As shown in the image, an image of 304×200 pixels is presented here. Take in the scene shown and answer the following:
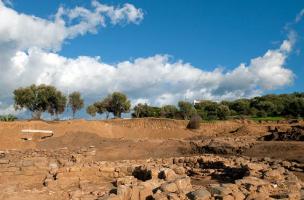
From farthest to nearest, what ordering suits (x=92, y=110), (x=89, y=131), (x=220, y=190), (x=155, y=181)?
(x=92, y=110), (x=89, y=131), (x=155, y=181), (x=220, y=190)

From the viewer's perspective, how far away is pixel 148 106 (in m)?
56.8

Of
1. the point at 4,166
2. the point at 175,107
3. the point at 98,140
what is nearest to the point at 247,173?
the point at 4,166

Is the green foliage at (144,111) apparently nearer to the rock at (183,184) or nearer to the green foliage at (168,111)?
the green foliage at (168,111)

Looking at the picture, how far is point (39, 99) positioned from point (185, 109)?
18.5 m

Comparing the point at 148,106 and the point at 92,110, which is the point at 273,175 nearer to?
the point at 92,110

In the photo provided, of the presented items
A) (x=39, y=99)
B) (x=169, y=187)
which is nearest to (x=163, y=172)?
(x=169, y=187)

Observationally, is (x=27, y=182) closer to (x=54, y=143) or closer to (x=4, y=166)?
(x=4, y=166)

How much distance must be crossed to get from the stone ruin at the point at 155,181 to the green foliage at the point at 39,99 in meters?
30.2

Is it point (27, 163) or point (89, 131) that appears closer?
point (27, 163)

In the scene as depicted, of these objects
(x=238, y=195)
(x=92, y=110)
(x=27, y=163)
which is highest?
(x=92, y=110)

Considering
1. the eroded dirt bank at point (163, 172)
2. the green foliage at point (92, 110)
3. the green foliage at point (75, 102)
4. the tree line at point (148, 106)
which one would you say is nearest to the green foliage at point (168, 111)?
the tree line at point (148, 106)

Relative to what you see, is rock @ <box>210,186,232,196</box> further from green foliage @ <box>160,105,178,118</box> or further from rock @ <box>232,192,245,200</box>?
green foliage @ <box>160,105,178,118</box>

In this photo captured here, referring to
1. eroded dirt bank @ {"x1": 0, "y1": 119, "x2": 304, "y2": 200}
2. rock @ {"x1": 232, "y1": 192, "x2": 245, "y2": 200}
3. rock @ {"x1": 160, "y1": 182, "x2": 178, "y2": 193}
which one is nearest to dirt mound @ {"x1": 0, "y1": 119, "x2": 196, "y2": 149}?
eroded dirt bank @ {"x1": 0, "y1": 119, "x2": 304, "y2": 200}

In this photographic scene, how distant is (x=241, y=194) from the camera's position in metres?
7.80
